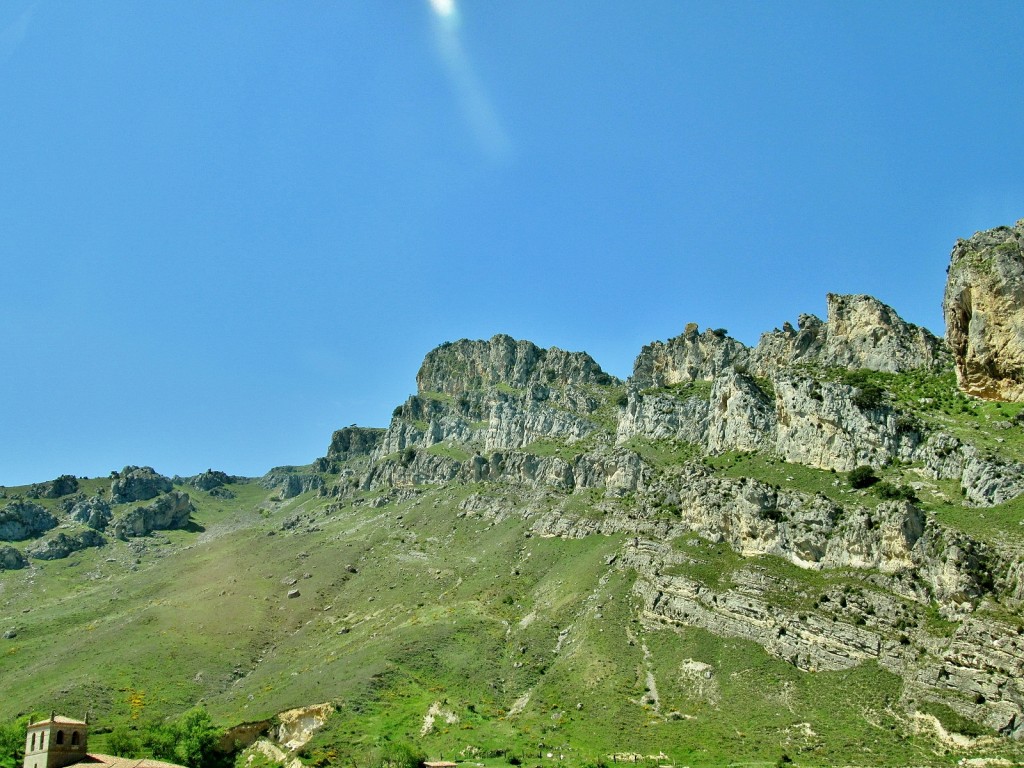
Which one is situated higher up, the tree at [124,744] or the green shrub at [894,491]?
the green shrub at [894,491]

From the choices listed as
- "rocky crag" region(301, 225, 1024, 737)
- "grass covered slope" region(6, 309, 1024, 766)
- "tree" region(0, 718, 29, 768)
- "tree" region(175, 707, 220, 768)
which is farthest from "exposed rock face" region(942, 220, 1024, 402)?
"tree" region(0, 718, 29, 768)

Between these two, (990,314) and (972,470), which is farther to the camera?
(990,314)

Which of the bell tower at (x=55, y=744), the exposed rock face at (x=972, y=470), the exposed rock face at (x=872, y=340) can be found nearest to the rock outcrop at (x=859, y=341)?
the exposed rock face at (x=872, y=340)

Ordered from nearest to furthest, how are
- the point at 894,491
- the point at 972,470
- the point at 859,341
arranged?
the point at 972,470
the point at 894,491
the point at 859,341

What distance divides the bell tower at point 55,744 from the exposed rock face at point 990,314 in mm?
118176

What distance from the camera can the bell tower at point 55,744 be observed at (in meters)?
67.9

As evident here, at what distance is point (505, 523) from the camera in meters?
178

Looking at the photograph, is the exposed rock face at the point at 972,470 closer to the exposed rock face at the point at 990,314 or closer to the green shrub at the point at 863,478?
the green shrub at the point at 863,478

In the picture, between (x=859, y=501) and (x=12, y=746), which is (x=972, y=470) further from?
(x=12, y=746)

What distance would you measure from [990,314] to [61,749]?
121 metres

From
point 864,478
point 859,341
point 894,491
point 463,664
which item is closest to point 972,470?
point 894,491

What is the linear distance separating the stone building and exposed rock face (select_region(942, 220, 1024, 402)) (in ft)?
366

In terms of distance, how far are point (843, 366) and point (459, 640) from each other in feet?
288

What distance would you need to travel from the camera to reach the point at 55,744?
68312 mm
